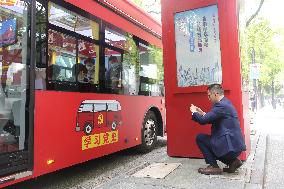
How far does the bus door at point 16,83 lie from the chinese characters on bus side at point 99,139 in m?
1.18

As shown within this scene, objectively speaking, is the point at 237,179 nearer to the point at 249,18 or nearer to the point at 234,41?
the point at 234,41

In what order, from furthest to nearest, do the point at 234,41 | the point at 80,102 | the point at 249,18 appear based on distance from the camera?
the point at 249,18, the point at 234,41, the point at 80,102

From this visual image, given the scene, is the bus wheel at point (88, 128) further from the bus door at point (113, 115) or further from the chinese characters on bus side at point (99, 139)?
the bus door at point (113, 115)

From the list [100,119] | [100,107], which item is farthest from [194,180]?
[100,107]

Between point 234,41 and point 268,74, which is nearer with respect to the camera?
point 234,41

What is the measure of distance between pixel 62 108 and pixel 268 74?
3654cm

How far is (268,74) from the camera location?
3788 cm

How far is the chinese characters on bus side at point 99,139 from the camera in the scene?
526 centimetres

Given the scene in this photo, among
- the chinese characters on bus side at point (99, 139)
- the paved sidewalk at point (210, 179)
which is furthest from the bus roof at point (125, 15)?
the paved sidewalk at point (210, 179)

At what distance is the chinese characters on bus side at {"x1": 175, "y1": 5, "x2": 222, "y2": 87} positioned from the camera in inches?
243

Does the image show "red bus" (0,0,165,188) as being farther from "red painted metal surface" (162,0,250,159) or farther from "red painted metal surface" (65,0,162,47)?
"red painted metal surface" (162,0,250,159)

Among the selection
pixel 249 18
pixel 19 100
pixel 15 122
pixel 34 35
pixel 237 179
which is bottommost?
pixel 237 179

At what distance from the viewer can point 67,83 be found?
4.93 metres

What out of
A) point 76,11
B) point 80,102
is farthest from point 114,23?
point 80,102
